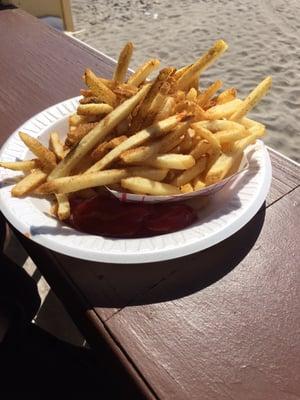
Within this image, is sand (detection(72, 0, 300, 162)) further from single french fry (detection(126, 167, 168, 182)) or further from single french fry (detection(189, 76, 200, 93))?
single french fry (detection(126, 167, 168, 182))

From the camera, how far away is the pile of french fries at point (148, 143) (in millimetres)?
1115

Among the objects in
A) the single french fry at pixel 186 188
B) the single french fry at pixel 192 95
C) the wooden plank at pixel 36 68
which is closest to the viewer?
the single french fry at pixel 186 188

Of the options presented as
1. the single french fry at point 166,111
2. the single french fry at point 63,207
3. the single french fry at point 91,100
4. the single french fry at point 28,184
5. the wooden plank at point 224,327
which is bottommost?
the wooden plank at point 224,327

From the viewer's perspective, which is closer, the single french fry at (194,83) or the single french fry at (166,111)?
the single french fry at (166,111)

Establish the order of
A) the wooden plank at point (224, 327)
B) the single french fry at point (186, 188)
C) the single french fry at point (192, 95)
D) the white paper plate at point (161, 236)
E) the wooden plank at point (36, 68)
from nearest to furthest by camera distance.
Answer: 1. the wooden plank at point (224, 327)
2. the white paper plate at point (161, 236)
3. the single french fry at point (186, 188)
4. the single french fry at point (192, 95)
5. the wooden plank at point (36, 68)

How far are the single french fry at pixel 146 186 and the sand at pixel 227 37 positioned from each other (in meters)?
2.74

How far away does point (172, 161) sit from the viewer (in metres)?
1.11

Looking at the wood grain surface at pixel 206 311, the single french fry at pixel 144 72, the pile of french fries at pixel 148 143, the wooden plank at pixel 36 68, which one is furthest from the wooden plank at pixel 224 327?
the wooden plank at pixel 36 68

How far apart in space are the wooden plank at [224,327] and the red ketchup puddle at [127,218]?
12cm

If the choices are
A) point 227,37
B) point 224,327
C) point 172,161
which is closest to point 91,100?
point 172,161

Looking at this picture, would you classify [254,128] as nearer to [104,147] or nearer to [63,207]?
[104,147]

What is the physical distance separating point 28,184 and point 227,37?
17.5 feet

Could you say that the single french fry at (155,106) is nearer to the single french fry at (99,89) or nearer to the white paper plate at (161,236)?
the single french fry at (99,89)

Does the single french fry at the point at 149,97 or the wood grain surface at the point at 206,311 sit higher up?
the single french fry at the point at 149,97
